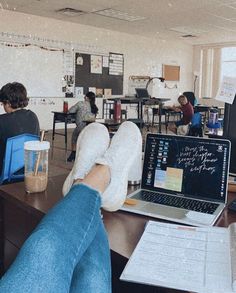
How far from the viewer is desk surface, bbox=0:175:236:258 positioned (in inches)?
34.8

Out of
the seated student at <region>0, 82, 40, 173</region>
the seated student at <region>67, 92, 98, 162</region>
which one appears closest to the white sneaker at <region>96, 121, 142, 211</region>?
the seated student at <region>0, 82, 40, 173</region>

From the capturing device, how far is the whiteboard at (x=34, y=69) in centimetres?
671

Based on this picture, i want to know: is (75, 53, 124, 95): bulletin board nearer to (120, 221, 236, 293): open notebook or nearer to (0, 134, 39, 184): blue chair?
(0, 134, 39, 184): blue chair

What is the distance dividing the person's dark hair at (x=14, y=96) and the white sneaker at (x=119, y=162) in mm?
1560

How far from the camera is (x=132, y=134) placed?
3.68 feet

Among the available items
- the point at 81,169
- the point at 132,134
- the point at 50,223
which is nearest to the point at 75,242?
the point at 50,223

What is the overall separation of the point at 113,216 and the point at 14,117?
149 cm

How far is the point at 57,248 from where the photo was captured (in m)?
0.56

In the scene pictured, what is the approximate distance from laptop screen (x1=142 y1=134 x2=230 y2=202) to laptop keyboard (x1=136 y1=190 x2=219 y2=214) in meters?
0.04

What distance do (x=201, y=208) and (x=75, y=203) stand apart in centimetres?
56

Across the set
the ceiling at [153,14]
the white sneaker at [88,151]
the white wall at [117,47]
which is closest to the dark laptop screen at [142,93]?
the white wall at [117,47]

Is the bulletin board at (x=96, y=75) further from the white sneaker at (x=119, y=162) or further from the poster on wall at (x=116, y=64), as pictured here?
the white sneaker at (x=119, y=162)

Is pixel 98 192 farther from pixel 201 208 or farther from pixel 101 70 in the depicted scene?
pixel 101 70

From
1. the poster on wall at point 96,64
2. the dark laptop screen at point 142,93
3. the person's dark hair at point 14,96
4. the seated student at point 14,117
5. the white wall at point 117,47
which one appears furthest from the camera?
the poster on wall at point 96,64
